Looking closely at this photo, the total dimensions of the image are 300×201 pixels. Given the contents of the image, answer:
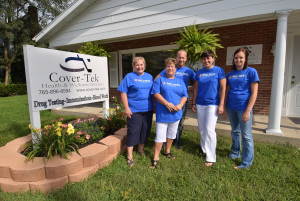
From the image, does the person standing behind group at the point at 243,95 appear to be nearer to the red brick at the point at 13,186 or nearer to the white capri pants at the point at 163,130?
the white capri pants at the point at 163,130

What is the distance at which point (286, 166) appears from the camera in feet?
8.18

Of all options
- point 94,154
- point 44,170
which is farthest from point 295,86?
point 44,170

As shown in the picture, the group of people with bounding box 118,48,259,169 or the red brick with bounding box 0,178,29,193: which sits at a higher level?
the group of people with bounding box 118,48,259,169

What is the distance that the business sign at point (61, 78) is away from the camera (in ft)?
7.83

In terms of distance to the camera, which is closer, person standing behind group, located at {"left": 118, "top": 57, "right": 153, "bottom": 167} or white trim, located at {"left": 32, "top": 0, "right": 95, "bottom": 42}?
person standing behind group, located at {"left": 118, "top": 57, "right": 153, "bottom": 167}

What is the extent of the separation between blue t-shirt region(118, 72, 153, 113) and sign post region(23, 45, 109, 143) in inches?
40.7

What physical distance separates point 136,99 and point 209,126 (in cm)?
114

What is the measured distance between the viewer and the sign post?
2.38 metres

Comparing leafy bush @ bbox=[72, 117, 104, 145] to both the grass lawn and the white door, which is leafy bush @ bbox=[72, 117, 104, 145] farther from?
the white door

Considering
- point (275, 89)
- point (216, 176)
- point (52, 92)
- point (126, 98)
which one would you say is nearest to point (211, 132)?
point (216, 176)

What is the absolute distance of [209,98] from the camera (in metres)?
2.47

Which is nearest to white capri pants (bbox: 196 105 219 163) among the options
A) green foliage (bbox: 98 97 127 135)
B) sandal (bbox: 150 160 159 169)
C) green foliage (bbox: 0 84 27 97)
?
sandal (bbox: 150 160 159 169)

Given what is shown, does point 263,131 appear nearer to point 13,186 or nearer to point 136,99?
point 136,99

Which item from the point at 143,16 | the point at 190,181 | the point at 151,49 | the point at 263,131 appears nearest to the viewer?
the point at 190,181
